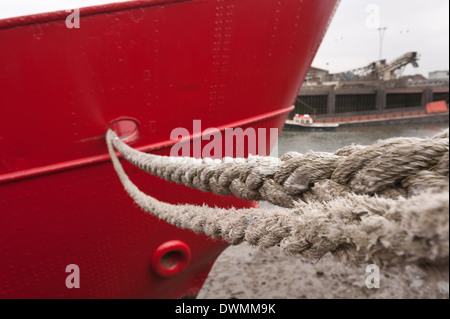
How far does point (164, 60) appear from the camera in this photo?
228 cm

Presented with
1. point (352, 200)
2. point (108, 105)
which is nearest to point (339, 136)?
point (108, 105)

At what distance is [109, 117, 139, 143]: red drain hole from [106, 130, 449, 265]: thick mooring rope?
128cm

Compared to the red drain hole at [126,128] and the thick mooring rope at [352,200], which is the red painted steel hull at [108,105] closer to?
the red drain hole at [126,128]

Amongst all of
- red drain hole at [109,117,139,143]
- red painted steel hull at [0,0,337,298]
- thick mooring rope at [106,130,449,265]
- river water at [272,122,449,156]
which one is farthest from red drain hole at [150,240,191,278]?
river water at [272,122,449,156]

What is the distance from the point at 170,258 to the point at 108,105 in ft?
5.17

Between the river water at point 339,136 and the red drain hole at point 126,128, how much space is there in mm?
10582

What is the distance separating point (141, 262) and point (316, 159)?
2352 mm

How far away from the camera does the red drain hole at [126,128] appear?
2320mm

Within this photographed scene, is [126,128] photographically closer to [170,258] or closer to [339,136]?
[170,258]

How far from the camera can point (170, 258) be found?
3029 mm

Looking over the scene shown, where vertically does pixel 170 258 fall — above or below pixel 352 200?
below

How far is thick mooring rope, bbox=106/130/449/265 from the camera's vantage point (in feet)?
1.69

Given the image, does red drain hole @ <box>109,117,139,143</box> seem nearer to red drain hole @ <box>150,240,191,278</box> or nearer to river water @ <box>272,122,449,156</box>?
red drain hole @ <box>150,240,191,278</box>

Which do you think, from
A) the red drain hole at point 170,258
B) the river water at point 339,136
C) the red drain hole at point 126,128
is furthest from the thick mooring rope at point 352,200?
the river water at point 339,136
